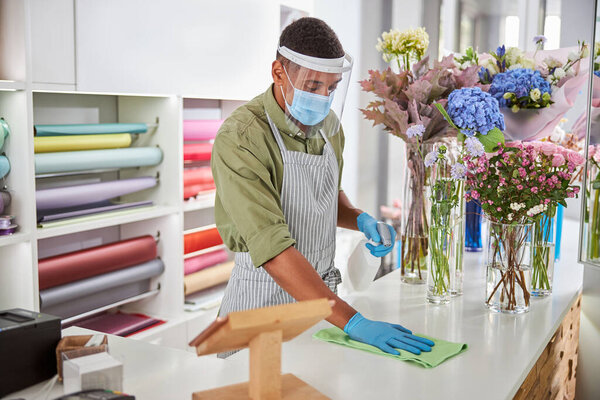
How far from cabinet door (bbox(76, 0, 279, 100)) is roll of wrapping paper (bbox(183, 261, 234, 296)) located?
97 cm

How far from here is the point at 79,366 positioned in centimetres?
123

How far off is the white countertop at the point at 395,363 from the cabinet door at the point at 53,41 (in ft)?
3.68

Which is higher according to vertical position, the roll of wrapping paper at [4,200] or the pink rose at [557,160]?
the pink rose at [557,160]

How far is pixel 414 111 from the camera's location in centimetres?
204

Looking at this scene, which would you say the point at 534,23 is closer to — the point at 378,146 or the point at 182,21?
the point at 378,146

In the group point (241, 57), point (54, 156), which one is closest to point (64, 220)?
point (54, 156)

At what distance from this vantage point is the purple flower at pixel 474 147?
5.92ft

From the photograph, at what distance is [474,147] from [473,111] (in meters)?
0.12

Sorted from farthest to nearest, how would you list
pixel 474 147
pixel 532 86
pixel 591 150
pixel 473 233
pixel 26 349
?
1. pixel 473 233
2. pixel 532 86
3. pixel 591 150
4. pixel 474 147
5. pixel 26 349

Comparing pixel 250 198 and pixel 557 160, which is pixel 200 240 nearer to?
pixel 250 198

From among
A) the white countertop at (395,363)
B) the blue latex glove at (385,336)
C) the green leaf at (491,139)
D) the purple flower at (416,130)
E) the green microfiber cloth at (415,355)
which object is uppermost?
the purple flower at (416,130)

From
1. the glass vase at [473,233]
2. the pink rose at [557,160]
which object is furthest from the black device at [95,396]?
the glass vase at [473,233]

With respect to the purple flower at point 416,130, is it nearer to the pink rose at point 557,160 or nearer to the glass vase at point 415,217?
the glass vase at point 415,217

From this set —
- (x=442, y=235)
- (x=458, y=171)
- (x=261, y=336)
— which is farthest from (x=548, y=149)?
(x=261, y=336)
